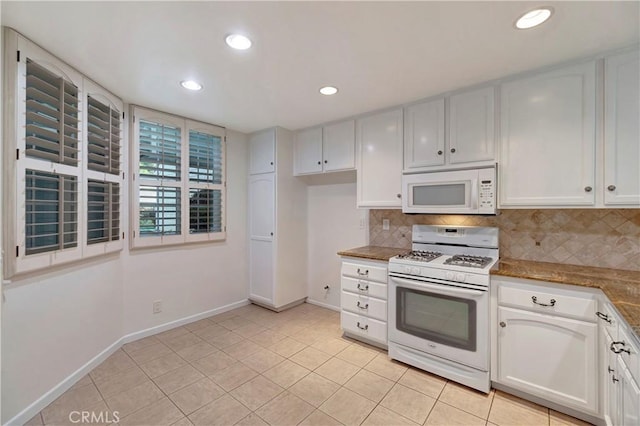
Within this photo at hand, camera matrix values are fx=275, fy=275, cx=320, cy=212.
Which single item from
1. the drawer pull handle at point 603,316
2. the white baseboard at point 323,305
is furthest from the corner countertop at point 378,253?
the drawer pull handle at point 603,316

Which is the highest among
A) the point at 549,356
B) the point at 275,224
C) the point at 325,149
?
the point at 325,149

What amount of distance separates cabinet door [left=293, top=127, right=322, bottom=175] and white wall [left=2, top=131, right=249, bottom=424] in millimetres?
755

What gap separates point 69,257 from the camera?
1.96 metres

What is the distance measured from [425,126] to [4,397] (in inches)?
135

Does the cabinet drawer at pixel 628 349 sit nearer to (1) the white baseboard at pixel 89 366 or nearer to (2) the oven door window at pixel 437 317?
(2) the oven door window at pixel 437 317

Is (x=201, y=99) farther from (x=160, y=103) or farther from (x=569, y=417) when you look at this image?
(x=569, y=417)

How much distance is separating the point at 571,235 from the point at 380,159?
163 centimetres

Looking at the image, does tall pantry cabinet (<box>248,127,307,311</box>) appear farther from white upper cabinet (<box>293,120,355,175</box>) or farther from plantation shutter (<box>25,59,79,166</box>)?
plantation shutter (<box>25,59,79,166</box>)

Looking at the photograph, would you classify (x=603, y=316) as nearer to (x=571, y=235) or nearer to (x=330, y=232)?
(x=571, y=235)

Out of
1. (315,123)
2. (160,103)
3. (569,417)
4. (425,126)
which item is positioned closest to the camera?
(569,417)

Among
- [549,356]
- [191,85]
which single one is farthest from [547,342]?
[191,85]

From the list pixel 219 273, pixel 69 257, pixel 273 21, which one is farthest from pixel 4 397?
pixel 273 21

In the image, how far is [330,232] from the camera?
142 inches

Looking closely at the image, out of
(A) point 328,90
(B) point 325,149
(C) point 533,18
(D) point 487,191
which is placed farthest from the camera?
(B) point 325,149
